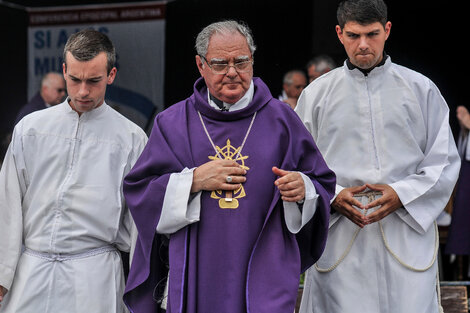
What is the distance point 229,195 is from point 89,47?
1126 mm

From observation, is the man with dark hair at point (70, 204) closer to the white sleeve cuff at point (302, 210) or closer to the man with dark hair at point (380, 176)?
the white sleeve cuff at point (302, 210)

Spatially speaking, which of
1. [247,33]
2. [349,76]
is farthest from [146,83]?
[247,33]

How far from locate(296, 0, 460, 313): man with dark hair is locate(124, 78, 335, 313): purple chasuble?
590 millimetres

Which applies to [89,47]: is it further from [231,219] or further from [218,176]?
[231,219]

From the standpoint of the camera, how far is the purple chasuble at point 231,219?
167 inches

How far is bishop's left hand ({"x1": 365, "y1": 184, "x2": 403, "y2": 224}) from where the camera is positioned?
486 centimetres

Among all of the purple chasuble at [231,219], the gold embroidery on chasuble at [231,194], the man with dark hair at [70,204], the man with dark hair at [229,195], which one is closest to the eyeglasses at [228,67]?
the man with dark hair at [229,195]

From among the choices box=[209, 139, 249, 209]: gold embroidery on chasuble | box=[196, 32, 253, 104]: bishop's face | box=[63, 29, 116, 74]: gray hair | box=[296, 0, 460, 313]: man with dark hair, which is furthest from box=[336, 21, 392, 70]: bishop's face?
box=[63, 29, 116, 74]: gray hair

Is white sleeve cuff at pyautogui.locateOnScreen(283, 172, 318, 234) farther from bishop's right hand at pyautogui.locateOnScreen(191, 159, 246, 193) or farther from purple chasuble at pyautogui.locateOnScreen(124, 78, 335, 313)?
bishop's right hand at pyautogui.locateOnScreen(191, 159, 246, 193)

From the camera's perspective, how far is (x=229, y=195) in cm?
425

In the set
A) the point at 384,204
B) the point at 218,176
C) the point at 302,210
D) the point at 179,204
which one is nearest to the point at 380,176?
the point at 384,204

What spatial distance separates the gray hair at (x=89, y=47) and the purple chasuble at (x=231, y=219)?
21.8 inches

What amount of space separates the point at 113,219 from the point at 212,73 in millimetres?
958

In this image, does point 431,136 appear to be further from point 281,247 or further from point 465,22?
point 465,22
